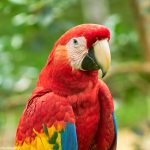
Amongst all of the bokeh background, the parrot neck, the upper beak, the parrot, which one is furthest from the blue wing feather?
the bokeh background

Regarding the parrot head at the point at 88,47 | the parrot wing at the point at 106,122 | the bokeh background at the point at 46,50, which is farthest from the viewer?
the bokeh background at the point at 46,50

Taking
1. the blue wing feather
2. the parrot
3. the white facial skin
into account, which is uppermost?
the white facial skin

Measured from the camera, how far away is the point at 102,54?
1.55 meters

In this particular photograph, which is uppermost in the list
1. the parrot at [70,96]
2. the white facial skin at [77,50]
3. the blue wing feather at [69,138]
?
the white facial skin at [77,50]

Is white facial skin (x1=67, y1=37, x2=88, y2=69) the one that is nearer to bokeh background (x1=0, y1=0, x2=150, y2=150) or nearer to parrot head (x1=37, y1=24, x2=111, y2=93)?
parrot head (x1=37, y1=24, x2=111, y2=93)

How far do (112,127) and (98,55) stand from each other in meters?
0.31

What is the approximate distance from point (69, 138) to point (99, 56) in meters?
0.29

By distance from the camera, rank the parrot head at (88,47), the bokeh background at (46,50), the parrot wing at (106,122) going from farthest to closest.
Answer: the bokeh background at (46,50) → the parrot wing at (106,122) → the parrot head at (88,47)

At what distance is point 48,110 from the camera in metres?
1.59

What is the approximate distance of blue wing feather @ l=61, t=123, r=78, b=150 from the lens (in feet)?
5.20

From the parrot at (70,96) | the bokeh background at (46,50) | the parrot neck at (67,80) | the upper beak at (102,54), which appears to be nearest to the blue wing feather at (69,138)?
the parrot at (70,96)

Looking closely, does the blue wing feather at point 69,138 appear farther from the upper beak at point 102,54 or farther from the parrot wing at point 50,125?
the upper beak at point 102,54

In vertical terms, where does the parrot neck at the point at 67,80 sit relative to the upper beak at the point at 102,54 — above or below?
below

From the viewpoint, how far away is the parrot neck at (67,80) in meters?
1.62
